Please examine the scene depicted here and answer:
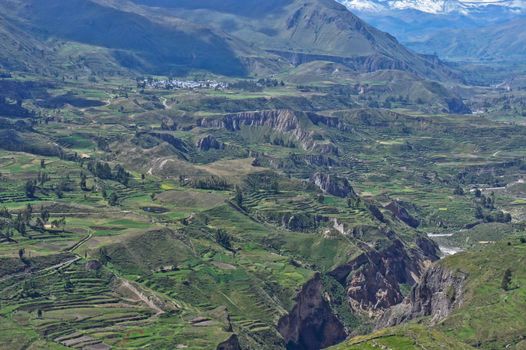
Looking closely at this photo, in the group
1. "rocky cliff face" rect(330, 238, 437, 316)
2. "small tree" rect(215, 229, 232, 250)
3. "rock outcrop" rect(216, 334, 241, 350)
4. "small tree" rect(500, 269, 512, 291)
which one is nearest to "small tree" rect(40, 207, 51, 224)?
"small tree" rect(215, 229, 232, 250)

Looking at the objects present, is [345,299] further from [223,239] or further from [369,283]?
[223,239]

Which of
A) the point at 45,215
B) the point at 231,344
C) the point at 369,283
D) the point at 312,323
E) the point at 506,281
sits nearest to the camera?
the point at 231,344

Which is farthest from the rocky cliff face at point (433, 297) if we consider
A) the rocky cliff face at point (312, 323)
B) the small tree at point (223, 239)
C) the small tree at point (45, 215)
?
the small tree at point (45, 215)

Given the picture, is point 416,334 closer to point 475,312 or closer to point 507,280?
point 475,312

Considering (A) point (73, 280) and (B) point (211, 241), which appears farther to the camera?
(B) point (211, 241)

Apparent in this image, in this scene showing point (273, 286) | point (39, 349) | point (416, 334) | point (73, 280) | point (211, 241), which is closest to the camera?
point (416, 334)

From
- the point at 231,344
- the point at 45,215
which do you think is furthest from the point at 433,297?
the point at 45,215

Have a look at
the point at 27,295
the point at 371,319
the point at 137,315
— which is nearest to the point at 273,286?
the point at 371,319

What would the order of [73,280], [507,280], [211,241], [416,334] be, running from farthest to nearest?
[211,241]
[73,280]
[507,280]
[416,334]
